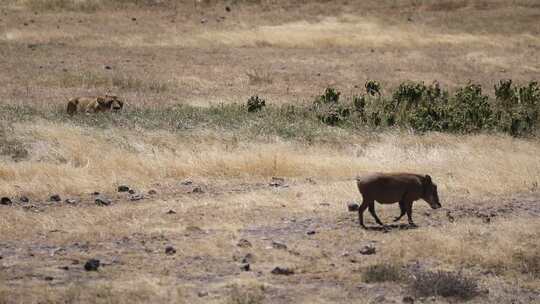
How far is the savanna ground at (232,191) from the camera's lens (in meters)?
9.56

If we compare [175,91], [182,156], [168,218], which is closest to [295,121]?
[182,156]

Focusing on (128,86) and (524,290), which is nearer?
(524,290)

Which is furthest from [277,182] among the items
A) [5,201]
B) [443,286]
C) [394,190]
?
[443,286]

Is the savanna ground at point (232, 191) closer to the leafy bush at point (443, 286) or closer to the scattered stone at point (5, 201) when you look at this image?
the leafy bush at point (443, 286)

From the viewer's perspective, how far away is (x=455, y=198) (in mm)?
14016

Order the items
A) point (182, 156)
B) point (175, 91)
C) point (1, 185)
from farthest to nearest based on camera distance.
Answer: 1. point (175, 91)
2. point (182, 156)
3. point (1, 185)

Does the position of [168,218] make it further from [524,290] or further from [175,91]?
[175,91]

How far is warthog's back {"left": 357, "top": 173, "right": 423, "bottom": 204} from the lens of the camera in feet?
37.7

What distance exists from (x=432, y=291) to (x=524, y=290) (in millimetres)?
1259

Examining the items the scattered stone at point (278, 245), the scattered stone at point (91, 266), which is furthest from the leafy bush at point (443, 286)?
the scattered stone at point (91, 266)

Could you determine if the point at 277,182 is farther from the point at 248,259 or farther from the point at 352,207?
the point at 248,259

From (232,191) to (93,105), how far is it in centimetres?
839

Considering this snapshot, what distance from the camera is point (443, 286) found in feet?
30.5

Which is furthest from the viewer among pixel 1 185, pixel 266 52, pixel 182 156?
pixel 266 52
